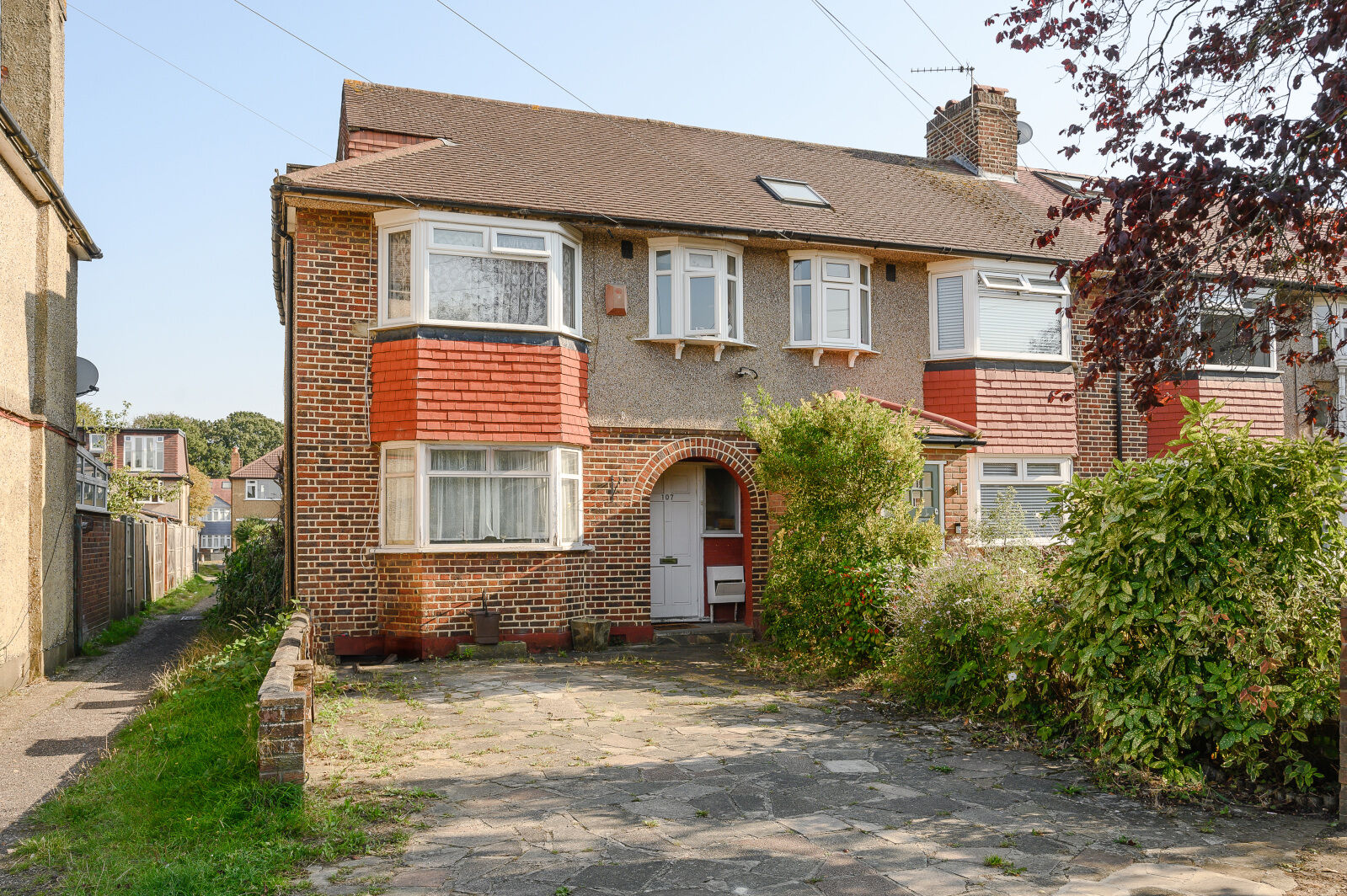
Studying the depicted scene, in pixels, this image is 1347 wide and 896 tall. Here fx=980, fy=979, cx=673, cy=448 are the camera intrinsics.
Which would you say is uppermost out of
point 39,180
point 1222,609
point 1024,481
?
point 39,180

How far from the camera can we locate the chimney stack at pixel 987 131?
18828 millimetres

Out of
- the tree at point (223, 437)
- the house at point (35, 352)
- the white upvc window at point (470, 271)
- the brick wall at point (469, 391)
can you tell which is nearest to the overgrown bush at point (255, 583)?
the house at point (35, 352)

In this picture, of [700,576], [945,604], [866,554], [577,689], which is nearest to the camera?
[945,604]

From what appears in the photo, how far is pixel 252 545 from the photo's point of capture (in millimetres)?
15250

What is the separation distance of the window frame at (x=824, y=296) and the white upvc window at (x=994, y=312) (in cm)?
136

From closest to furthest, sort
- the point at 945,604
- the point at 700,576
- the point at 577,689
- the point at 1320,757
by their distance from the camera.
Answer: the point at 1320,757 → the point at 945,604 → the point at 577,689 → the point at 700,576

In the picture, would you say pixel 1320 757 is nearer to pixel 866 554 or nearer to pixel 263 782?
pixel 866 554

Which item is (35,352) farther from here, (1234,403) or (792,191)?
(1234,403)

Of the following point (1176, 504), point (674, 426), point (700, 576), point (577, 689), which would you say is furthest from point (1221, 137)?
point (700, 576)

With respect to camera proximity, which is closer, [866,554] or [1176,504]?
[1176,504]

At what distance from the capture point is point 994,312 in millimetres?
14820

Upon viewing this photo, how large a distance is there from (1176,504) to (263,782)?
5639 millimetres

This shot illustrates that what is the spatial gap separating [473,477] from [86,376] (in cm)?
687

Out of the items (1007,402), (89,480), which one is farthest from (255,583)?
(1007,402)
